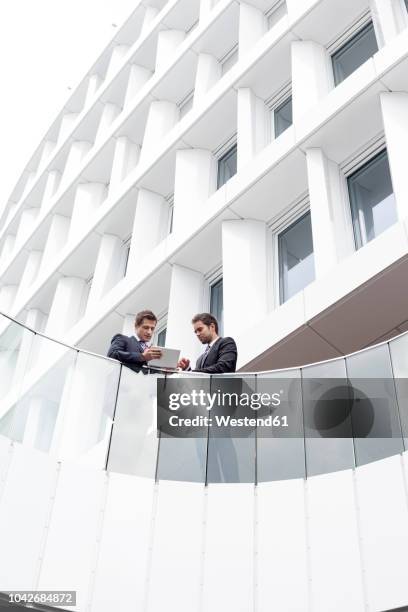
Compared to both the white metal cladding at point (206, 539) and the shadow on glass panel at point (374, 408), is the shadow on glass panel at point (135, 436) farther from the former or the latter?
the shadow on glass panel at point (374, 408)

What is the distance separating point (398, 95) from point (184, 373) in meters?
5.59

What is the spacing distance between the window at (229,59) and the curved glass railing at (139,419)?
10.8m

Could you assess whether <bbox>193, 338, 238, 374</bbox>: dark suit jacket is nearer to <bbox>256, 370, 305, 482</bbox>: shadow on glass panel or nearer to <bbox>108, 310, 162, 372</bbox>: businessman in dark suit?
<bbox>108, 310, 162, 372</bbox>: businessman in dark suit

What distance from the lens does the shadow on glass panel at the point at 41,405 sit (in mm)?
7594

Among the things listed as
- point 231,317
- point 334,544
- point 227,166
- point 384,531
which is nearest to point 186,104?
point 227,166

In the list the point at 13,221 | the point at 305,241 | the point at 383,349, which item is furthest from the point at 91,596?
the point at 13,221

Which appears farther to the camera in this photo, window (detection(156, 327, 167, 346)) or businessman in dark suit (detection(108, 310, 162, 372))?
window (detection(156, 327, 167, 346))

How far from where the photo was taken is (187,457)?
764 centimetres

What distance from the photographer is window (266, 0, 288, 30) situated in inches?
632

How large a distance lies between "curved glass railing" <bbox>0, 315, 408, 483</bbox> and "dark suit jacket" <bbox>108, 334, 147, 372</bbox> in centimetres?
11

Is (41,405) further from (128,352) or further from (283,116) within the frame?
(283,116)

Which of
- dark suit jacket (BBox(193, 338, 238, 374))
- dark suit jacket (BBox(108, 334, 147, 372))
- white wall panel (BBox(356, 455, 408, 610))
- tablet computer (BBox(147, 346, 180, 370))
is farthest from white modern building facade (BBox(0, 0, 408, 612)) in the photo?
dark suit jacket (BBox(193, 338, 238, 374))

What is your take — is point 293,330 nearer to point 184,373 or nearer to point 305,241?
point 184,373

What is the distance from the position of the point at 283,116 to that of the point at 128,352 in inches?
305
